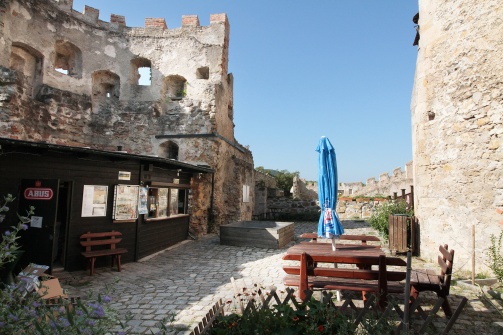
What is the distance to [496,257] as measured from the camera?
5.99 metres

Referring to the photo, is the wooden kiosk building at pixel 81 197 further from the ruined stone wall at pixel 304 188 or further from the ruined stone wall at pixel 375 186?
the ruined stone wall at pixel 304 188

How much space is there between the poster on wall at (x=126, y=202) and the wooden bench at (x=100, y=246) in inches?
19.6

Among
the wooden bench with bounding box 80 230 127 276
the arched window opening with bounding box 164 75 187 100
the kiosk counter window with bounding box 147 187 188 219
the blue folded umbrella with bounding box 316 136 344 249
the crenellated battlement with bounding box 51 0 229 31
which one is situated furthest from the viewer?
the arched window opening with bounding box 164 75 187 100

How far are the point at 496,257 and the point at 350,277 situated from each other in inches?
145

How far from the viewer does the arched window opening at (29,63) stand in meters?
12.2

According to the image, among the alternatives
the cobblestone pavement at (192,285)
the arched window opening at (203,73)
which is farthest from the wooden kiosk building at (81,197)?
the arched window opening at (203,73)

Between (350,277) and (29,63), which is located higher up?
(29,63)

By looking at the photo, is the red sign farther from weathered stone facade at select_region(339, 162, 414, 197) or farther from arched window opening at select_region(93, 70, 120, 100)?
weathered stone facade at select_region(339, 162, 414, 197)

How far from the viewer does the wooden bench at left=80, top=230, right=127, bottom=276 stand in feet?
22.0

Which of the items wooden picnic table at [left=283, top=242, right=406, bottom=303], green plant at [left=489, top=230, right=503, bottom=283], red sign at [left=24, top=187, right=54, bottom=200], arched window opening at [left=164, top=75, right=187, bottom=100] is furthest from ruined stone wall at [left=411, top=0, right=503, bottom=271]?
arched window opening at [left=164, top=75, right=187, bottom=100]

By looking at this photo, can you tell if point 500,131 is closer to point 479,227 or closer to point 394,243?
point 479,227

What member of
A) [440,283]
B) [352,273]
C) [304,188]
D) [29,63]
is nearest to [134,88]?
[29,63]

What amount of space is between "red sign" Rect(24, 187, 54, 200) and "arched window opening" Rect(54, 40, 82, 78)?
32.2 ft

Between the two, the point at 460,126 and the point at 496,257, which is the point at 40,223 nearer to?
the point at 496,257
